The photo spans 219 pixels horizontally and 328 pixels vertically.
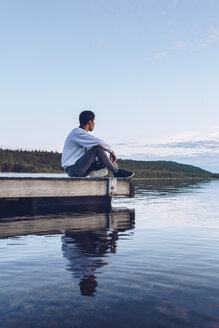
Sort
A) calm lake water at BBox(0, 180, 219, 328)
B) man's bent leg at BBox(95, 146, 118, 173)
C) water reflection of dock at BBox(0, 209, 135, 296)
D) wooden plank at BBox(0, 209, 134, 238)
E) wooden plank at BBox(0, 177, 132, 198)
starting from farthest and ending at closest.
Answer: wooden plank at BBox(0, 177, 132, 198) → man's bent leg at BBox(95, 146, 118, 173) → wooden plank at BBox(0, 209, 134, 238) → water reflection of dock at BBox(0, 209, 135, 296) → calm lake water at BBox(0, 180, 219, 328)

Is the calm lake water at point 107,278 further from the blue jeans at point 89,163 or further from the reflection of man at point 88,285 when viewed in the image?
the blue jeans at point 89,163

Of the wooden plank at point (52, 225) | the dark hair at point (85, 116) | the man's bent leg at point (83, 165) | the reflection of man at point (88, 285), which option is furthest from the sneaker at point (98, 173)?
the reflection of man at point (88, 285)

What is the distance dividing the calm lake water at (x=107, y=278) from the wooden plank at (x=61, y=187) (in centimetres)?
265

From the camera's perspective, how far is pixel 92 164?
10.2 metres

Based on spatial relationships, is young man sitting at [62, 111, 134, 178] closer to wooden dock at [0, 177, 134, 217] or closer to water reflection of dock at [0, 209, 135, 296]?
wooden dock at [0, 177, 134, 217]

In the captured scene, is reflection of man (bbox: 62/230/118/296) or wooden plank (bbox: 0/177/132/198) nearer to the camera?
reflection of man (bbox: 62/230/118/296)

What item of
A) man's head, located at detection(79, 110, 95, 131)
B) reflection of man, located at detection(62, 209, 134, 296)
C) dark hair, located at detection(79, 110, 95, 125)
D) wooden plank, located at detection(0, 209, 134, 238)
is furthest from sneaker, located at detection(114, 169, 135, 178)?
reflection of man, located at detection(62, 209, 134, 296)

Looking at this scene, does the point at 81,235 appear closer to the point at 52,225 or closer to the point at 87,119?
the point at 52,225

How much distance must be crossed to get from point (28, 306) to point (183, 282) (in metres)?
1.58

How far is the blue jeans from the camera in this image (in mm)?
9398

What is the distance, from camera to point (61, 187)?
33.6ft

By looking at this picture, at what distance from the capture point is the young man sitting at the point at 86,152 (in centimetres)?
930

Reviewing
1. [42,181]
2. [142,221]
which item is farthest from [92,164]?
[142,221]

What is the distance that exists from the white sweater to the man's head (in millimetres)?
361
